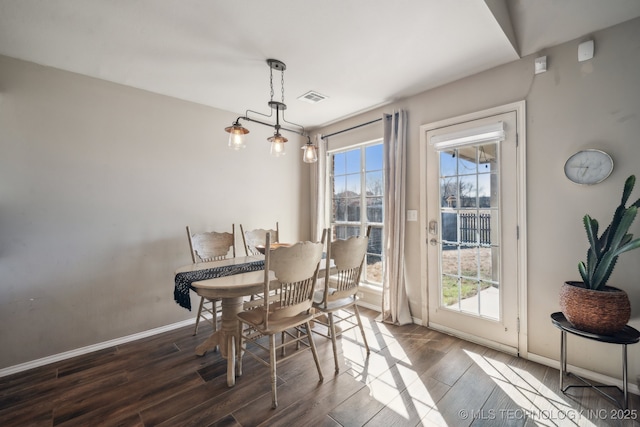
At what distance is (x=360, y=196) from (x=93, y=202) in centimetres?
300

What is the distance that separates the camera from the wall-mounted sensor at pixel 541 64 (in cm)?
218

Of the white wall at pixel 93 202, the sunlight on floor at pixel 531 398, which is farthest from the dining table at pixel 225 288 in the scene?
the sunlight on floor at pixel 531 398

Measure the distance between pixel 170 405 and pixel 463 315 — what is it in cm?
262

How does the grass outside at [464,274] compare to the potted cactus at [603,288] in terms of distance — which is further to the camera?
the grass outside at [464,274]

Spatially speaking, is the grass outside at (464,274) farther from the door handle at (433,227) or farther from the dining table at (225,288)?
the dining table at (225,288)

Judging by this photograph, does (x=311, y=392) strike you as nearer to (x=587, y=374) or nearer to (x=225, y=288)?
(x=225, y=288)

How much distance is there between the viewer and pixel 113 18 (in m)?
1.83

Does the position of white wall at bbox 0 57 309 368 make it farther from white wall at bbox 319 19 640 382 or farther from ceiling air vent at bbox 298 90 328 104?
white wall at bbox 319 19 640 382

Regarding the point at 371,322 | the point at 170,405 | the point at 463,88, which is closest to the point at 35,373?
the point at 170,405

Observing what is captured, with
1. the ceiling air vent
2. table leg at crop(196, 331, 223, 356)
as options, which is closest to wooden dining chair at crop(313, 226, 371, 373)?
table leg at crop(196, 331, 223, 356)

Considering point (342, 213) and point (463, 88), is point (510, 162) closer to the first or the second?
point (463, 88)

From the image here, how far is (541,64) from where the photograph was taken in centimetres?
219

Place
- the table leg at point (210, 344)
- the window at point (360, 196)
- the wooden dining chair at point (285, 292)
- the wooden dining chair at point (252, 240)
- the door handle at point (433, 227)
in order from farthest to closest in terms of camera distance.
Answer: the window at point (360, 196) → the wooden dining chair at point (252, 240) → the door handle at point (433, 227) → the table leg at point (210, 344) → the wooden dining chair at point (285, 292)

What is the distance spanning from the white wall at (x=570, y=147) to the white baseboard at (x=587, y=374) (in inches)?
1.3
